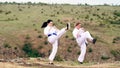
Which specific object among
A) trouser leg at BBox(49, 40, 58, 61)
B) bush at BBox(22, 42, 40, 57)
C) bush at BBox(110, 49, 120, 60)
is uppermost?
trouser leg at BBox(49, 40, 58, 61)

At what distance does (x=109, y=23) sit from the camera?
2751 inches

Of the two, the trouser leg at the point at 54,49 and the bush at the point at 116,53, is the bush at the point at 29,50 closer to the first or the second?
the bush at the point at 116,53

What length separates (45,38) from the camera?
55.2 meters

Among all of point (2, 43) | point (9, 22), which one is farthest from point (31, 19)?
point (2, 43)

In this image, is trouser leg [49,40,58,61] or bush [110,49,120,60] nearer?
trouser leg [49,40,58,61]

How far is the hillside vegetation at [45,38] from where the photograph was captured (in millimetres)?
50062

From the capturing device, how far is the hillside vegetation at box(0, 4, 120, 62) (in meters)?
50.1

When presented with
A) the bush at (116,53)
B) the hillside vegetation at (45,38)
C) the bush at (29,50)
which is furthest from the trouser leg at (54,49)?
the bush at (116,53)

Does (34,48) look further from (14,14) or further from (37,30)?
(14,14)

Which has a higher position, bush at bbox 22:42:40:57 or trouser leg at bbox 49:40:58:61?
trouser leg at bbox 49:40:58:61

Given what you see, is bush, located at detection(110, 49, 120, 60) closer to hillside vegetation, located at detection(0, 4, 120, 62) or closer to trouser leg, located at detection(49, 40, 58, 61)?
hillside vegetation, located at detection(0, 4, 120, 62)

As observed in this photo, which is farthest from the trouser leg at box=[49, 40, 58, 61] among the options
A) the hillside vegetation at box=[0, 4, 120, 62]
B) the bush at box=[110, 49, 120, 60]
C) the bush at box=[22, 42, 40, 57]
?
the bush at box=[110, 49, 120, 60]

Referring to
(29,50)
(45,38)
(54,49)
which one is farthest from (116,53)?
(54,49)

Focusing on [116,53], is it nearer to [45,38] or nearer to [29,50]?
[45,38]
